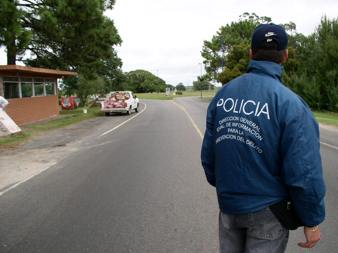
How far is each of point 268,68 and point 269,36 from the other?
0.19 meters

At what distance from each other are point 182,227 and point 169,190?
2315 millimetres

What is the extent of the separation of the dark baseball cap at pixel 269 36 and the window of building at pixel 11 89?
24.5 metres

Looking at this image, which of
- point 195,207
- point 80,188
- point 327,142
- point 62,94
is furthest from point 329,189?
point 62,94

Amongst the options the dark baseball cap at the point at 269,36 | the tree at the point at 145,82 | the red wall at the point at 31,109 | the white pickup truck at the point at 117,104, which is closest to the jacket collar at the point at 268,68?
the dark baseball cap at the point at 269,36

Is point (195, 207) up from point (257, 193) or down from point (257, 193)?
down

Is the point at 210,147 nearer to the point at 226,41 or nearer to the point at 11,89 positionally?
the point at 11,89

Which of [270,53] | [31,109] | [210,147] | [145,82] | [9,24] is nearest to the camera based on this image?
[270,53]

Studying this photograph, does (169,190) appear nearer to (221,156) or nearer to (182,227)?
(182,227)

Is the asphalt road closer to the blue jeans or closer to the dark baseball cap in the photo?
the blue jeans

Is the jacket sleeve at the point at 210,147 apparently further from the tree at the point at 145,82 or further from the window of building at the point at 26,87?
the tree at the point at 145,82

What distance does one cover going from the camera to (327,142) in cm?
1595

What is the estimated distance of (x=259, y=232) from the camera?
2920 mm

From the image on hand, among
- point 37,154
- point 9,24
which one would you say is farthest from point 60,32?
point 37,154

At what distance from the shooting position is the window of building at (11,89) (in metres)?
26.1
